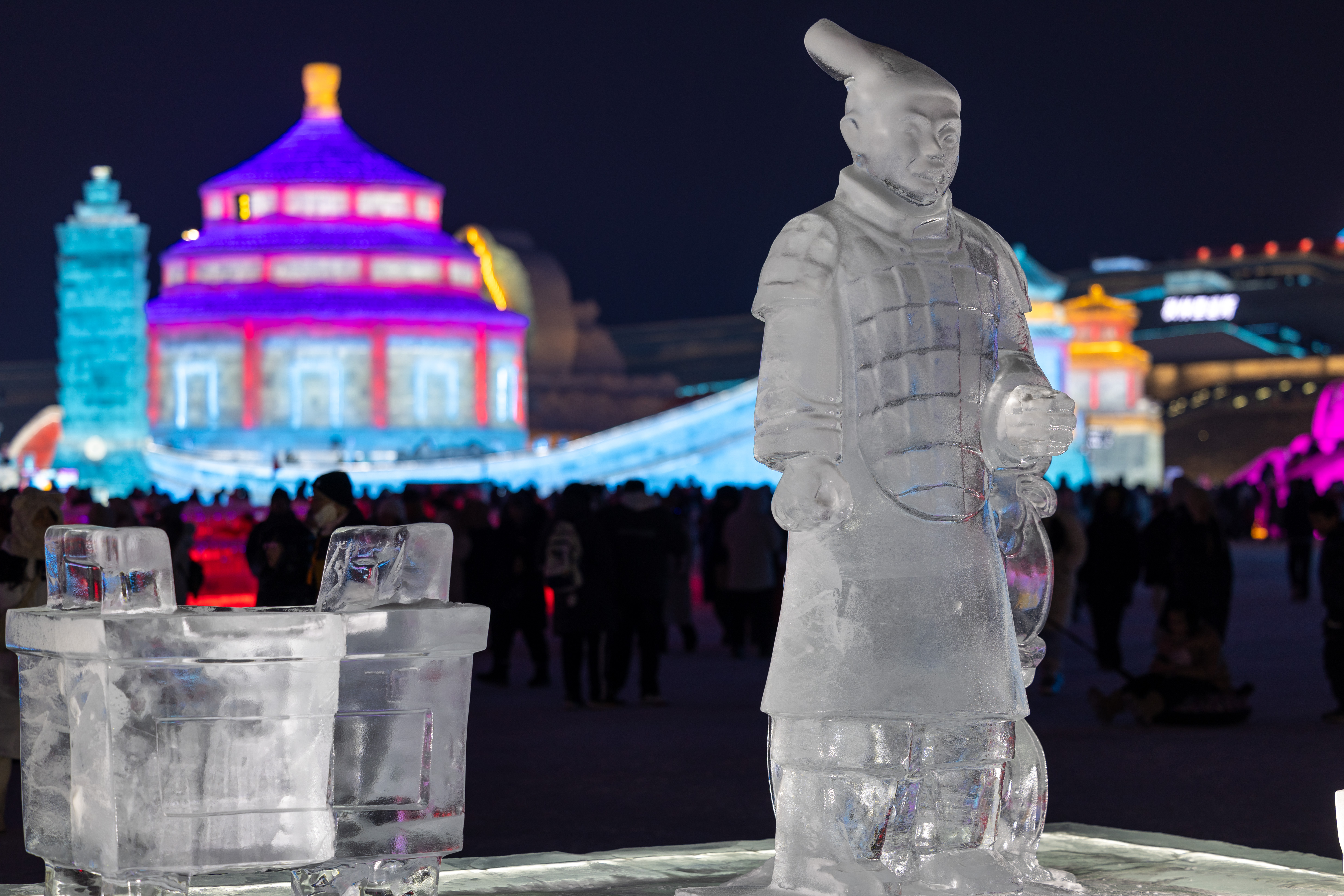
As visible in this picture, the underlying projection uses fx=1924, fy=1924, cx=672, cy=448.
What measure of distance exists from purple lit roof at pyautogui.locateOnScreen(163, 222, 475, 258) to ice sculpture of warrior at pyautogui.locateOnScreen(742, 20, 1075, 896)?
117ft

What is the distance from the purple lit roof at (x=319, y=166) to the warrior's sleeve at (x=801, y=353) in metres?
36.8

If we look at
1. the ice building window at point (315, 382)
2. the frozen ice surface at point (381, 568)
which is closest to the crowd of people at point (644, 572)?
the frozen ice surface at point (381, 568)

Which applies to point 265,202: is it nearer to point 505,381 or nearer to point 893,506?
point 505,381

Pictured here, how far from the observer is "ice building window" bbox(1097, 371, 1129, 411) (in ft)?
182

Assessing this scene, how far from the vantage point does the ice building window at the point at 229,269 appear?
130 feet

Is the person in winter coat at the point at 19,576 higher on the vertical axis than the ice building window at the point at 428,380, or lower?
lower

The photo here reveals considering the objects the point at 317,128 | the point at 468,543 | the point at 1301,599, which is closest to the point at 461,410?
the point at 317,128

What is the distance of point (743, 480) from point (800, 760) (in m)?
28.5

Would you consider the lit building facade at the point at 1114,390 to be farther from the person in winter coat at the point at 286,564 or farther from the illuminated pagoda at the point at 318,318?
the person in winter coat at the point at 286,564

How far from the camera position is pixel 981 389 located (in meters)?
5.04

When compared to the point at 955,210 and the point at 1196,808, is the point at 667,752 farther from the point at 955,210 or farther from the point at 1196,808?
the point at 955,210

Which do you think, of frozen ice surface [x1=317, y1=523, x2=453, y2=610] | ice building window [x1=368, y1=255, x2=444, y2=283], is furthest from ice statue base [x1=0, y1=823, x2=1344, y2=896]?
ice building window [x1=368, y1=255, x2=444, y2=283]

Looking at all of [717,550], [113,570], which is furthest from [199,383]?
[113,570]

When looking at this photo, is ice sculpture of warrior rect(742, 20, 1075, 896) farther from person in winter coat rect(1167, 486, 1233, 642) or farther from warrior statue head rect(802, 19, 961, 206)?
person in winter coat rect(1167, 486, 1233, 642)
